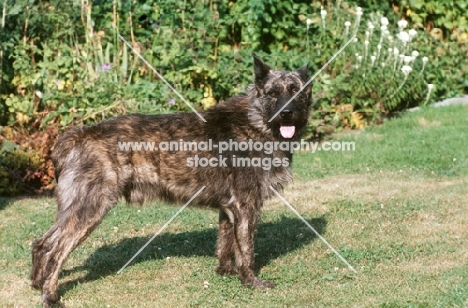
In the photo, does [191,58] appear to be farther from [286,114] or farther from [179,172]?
[286,114]

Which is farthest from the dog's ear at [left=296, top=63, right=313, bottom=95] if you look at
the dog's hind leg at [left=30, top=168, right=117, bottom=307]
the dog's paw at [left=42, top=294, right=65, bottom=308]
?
the dog's paw at [left=42, top=294, right=65, bottom=308]

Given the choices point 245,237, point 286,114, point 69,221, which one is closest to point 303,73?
point 286,114

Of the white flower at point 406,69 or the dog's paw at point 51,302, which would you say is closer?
the dog's paw at point 51,302

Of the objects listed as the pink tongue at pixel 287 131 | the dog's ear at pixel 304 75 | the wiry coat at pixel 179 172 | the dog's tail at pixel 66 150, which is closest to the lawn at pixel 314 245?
the wiry coat at pixel 179 172

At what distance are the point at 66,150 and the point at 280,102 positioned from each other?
189 centimetres

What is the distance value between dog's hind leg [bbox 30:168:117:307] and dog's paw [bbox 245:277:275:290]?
144 cm

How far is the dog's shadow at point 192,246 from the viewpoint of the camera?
721 centimetres

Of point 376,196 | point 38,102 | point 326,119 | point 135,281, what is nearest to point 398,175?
point 376,196

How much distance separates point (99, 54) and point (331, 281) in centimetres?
593

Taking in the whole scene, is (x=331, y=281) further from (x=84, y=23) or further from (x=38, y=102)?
(x=84, y=23)

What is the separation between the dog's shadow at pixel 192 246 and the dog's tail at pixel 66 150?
1.17 meters

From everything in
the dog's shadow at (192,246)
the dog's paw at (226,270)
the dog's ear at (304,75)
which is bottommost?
the dog's shadow at (192,246)

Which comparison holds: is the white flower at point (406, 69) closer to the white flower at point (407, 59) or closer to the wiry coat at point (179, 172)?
the white flower at point (407, 59)

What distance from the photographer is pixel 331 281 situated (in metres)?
6.58
